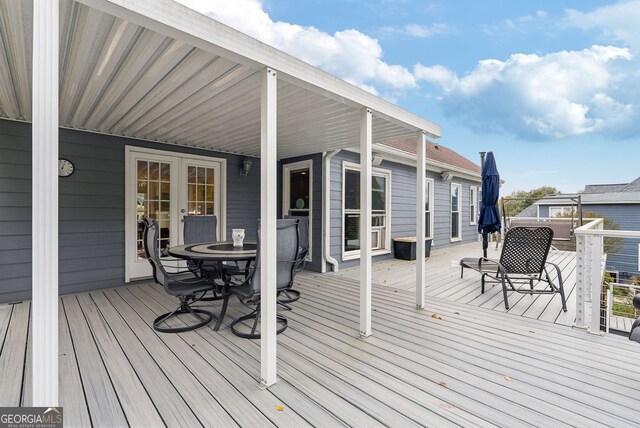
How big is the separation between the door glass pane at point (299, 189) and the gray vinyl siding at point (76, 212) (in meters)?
2.43

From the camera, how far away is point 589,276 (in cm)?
287

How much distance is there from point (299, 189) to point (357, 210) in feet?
4.36

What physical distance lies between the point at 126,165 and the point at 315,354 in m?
4.17

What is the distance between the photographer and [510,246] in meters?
3.85

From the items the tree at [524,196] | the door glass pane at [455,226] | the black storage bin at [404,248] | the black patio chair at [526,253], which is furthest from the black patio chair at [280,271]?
the tree at [524,196]

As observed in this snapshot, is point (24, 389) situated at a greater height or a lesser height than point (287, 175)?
lesser

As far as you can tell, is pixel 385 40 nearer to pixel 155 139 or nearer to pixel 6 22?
pixel 155 139

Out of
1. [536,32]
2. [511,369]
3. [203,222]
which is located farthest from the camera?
[536,32]

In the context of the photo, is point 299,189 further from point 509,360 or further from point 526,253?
point 509,360

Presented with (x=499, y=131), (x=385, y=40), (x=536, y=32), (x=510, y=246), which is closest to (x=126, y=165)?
(x=510, y=246)

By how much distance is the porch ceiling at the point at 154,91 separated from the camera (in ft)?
6.44

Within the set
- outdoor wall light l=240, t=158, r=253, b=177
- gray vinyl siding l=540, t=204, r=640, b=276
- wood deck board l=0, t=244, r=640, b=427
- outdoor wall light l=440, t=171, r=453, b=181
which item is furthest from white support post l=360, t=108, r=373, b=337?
gray vinyl siding l=540, t=204, r=640, b=276

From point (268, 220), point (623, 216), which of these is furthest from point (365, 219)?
point (623, 216)

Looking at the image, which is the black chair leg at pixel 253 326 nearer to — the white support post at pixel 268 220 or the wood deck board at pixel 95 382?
the white support post at pixel 268 220
